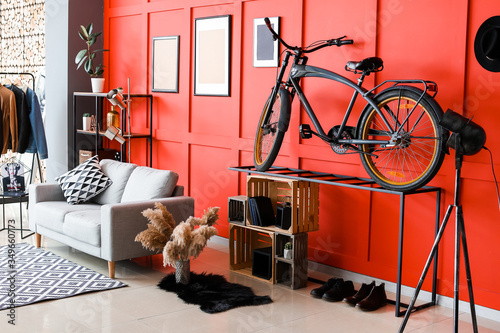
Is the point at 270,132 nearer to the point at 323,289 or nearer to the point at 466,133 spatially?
the point at 323,289

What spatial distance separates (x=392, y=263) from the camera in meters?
4.42

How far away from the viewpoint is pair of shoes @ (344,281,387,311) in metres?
4.03

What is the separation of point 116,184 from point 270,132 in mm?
1554

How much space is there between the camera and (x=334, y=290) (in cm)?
426

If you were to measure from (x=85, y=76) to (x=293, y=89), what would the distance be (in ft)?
10.5

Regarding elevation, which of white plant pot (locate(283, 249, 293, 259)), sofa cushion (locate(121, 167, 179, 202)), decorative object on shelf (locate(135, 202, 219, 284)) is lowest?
white plant pot (locate(283, 249, 293, 259))

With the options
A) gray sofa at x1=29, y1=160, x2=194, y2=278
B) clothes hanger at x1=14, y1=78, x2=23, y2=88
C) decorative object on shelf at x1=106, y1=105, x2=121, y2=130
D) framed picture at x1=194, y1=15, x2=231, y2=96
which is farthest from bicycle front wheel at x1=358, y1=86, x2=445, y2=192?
clothes hanger at x1=14, y1=78, x2=23, y2=88

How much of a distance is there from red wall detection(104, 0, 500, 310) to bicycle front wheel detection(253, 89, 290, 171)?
10.8 inches

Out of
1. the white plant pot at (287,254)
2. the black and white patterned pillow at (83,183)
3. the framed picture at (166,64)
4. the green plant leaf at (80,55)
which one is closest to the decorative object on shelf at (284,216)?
the white plant pot at (287,254)

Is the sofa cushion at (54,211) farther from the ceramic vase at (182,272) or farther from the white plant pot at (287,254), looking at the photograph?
the white plant pot at (287,254)

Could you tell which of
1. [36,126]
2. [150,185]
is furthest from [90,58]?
[150,185]

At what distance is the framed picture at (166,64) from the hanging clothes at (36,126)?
1246 mm

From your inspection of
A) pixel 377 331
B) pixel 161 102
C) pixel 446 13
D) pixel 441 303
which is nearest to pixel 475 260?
pixel 441 303

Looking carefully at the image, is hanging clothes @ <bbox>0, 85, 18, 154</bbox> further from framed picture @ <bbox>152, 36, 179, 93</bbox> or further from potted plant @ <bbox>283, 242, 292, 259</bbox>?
potted plant @ <bbox>283, 242, 292, 259</bbox>
